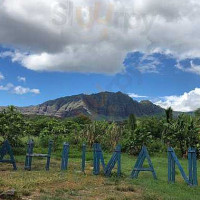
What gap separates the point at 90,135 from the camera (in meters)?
45.0


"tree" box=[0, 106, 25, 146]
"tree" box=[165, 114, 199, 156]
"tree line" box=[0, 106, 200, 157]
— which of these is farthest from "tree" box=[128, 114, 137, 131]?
"tree" box=[0, 106, 25, 146]

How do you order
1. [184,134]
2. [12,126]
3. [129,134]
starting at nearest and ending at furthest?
1. [12,126]
2. [184,134]
3. [129,134]

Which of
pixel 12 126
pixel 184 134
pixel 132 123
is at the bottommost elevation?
pixel 184 134

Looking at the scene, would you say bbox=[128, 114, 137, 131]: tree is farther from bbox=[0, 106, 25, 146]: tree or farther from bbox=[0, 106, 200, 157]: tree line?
bbox=[0, 106, 25, 146]: tree

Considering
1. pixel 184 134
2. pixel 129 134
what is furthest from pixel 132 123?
pixel 184 134

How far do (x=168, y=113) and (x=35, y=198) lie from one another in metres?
35.5

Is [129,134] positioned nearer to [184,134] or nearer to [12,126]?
[184,134]

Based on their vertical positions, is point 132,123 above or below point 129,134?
above

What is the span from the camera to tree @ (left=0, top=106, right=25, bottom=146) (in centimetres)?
3216

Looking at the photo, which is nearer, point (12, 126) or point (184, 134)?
point (12, 126)

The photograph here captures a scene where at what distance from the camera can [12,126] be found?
32.4 metres

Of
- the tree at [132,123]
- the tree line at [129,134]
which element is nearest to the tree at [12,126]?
the tree line at [129,134]

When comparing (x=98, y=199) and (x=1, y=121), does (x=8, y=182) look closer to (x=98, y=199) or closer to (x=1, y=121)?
(x=98, y=199)

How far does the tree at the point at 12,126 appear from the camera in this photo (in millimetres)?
32156
